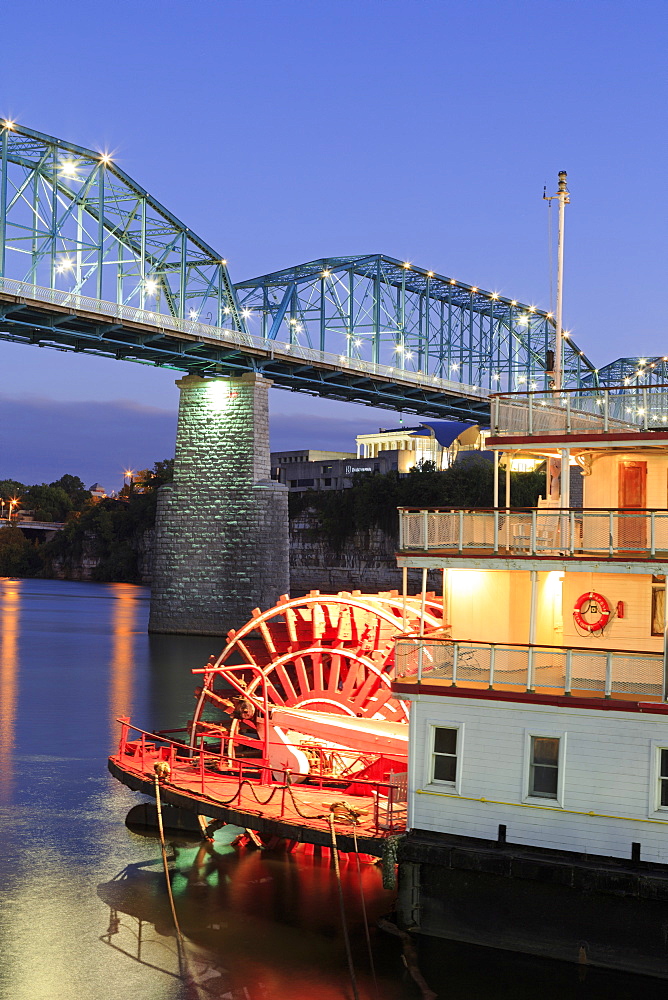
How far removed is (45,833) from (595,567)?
10.1m

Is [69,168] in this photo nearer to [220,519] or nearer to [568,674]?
[220,519]

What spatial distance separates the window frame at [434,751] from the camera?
517 inches

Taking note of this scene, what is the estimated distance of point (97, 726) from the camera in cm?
2934

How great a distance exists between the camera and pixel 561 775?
497 inches

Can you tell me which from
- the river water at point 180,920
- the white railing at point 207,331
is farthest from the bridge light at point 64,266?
the river water at point 180,920

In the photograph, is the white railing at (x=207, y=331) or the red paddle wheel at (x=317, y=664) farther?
the white railing at (x=207, y=331)

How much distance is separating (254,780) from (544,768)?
5.19m

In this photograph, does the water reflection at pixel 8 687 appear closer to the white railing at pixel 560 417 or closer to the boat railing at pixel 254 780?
the boat railing at pixel 254 780

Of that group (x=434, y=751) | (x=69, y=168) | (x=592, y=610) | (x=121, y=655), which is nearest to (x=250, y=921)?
(x=434, y=751)

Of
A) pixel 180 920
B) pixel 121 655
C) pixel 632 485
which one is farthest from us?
pixel 121 655

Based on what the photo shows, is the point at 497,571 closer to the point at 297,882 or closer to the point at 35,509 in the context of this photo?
the point at 297,882

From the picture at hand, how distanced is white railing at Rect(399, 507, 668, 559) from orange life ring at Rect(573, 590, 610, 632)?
608 millimetres

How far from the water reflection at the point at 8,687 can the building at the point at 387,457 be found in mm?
27632

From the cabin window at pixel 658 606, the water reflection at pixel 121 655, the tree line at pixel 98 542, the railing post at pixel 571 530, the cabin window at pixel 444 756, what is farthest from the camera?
the tree line at pixel 98 542
